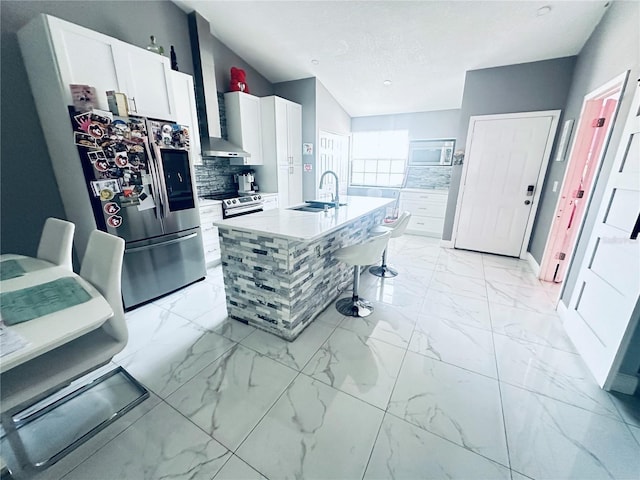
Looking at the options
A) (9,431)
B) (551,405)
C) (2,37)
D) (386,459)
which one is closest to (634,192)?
(551,405)

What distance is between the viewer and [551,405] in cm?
149

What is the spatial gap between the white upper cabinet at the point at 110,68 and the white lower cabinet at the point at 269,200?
162 centimetres

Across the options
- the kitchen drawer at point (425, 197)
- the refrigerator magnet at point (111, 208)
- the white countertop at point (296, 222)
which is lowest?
the kitchen drawer at point (425, 197)

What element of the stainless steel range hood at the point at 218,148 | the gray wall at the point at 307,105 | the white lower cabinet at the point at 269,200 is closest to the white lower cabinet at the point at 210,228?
the stainless steel range hood at the point at 218,148

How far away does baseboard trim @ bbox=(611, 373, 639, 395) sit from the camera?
5.01 ft

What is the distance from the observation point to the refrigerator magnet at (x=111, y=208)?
2098 millimetres

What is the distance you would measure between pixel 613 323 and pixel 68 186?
4085 millimetres

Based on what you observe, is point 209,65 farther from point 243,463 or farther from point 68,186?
point 243,463

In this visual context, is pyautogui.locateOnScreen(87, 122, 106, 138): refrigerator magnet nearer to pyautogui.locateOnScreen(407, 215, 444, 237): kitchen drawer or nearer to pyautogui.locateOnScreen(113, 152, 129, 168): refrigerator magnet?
pyautogui.locateOnScreen(113, 152, 129, 168): refrigerator magnet

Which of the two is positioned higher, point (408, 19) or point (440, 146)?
point (408, 19)

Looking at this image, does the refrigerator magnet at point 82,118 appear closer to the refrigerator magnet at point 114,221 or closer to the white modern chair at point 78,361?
the refrigerator magnet at point 114,221

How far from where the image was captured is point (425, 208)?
4.94m

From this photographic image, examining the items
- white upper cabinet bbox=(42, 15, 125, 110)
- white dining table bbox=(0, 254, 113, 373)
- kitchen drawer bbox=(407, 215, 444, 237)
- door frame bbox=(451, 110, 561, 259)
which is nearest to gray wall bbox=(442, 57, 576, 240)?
door frame bbox=(451, 110, 561, 259)

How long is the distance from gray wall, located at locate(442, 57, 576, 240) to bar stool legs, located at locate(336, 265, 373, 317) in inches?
104
